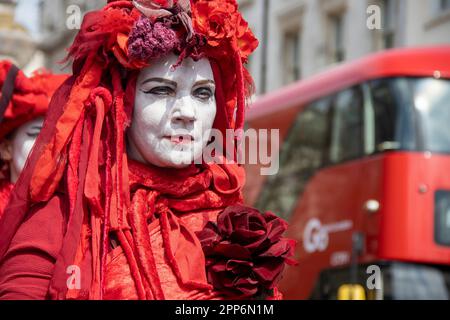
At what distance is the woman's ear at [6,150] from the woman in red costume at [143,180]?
1793 millimetres

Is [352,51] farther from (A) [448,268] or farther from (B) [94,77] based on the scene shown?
(B) [94,77]

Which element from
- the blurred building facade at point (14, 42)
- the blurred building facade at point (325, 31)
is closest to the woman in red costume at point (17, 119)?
the blurred building facade at point (14, 42)

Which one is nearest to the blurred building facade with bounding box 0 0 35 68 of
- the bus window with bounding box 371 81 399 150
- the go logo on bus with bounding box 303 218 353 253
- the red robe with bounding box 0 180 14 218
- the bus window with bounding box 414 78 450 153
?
the red robe with bounding box 0 180 14 218

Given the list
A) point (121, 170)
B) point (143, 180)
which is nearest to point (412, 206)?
point (143, 180)

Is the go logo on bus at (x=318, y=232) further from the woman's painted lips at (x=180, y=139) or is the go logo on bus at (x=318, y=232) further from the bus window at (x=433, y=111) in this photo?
the woman's painted lips at (x=180, y=139)

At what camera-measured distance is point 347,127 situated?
45.9ft

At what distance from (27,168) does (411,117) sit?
32.8ft

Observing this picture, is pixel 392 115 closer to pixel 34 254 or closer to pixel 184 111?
pixel 184 111

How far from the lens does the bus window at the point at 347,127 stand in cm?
1383

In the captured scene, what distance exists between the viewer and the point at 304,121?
1499 centimetres

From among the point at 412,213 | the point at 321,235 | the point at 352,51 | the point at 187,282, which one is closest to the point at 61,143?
the point at 187,282

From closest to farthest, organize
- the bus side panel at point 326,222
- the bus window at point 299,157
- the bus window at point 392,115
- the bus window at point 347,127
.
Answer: the bus window at point 392,115, the bus side panel at point 326,222, the bus window at point 347,127, the bus window at point 299,157

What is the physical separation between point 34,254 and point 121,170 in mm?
377

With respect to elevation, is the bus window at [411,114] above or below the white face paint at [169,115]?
above
